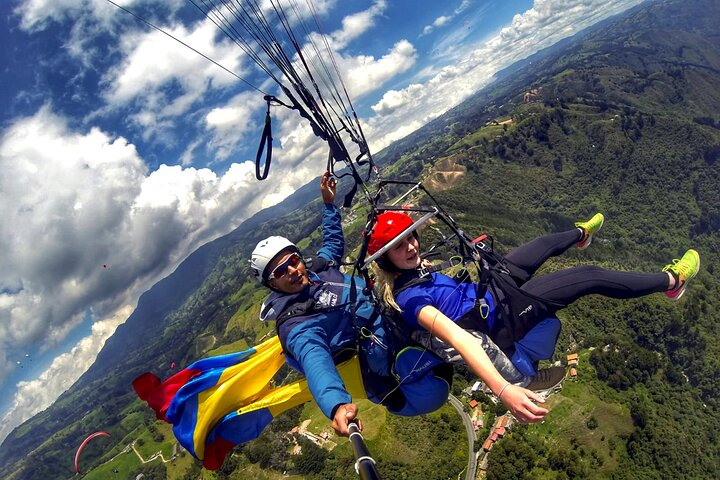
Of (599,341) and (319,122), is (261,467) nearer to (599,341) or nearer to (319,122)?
(599,341)

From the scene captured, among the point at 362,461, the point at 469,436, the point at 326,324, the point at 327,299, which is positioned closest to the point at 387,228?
the point at 327,299

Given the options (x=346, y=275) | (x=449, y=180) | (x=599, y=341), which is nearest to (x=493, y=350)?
(x=346, y=275)

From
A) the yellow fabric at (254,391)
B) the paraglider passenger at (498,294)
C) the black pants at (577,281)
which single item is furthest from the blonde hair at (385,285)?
the black pants at (577,281)

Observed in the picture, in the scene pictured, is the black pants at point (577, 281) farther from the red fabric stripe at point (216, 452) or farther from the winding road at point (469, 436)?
the winding road at point (469, 436)

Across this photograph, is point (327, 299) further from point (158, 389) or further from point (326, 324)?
point (158, 389)

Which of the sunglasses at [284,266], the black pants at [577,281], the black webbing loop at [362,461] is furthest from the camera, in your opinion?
the sunglasses at [284,266]

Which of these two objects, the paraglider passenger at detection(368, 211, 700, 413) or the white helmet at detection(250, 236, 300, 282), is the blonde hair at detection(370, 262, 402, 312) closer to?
the paraglider passenger at detection(368, 211, 700, 413)

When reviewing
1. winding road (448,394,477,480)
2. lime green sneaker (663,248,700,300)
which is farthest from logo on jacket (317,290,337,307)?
winding road (448,394,477,480)
